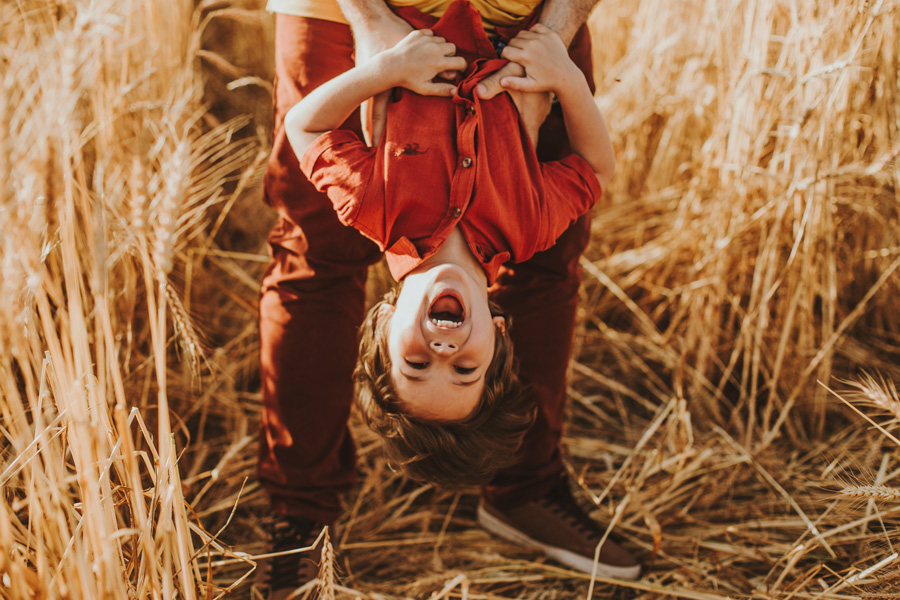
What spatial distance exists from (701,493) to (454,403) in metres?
0.99

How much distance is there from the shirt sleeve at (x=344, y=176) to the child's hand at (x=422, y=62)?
163 mm

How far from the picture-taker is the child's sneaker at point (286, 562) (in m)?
1.50

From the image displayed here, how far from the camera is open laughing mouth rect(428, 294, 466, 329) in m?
1.22

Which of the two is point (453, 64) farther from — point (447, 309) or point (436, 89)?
point (447, 309)

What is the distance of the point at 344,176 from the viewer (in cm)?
121

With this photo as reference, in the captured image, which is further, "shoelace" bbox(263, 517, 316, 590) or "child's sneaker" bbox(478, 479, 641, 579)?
"child's sneaker" bbox(478, 479, 641, 579)

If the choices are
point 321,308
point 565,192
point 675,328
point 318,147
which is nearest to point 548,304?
point 565,192

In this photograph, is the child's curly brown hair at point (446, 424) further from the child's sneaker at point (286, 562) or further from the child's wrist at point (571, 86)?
the child's wrist at point (571, 86)

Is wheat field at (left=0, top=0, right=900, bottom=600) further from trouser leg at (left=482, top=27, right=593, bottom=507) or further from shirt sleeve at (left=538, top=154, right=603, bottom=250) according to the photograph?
shirt sleeve at (left=538, top=154, right=603, bottom=250)

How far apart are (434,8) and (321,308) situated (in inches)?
26.6

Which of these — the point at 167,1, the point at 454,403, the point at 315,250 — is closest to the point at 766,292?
the point at 454,403

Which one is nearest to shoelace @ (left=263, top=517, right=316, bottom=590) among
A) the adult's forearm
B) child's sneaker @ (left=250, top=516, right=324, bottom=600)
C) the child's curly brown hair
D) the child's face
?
child's sneaker @ (left=250, top=516, right=324, bottom=600)

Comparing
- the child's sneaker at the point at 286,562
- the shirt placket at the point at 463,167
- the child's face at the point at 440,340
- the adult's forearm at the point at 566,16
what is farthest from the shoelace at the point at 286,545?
the adult's forearm at the point at 566,16

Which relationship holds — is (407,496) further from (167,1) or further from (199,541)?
(167,1)
